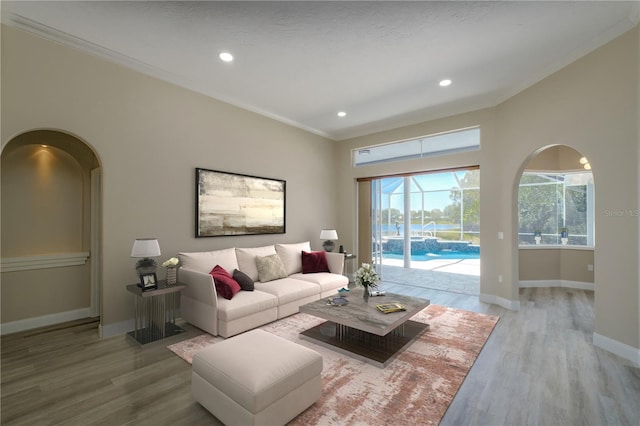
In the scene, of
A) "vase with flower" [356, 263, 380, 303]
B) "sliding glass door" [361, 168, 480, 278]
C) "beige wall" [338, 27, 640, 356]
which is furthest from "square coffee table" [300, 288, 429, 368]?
"sliding glass door" [361, 168, 480, 278]

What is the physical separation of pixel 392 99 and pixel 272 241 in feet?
10.5

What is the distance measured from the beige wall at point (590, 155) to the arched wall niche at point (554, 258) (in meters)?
1.65

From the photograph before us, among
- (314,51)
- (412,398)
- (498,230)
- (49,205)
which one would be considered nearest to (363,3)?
(314,51)

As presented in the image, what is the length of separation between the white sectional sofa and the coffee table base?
0.61m

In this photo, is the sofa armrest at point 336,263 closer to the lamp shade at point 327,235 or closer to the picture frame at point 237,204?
the lamp shade at point 327,235

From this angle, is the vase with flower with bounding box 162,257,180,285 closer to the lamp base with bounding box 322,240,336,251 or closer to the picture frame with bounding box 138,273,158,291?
the picture frame with bounding box 138,273,158,291

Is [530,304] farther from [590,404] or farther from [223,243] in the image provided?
[223,243]

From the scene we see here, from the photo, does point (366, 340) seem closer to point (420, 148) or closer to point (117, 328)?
point (117, 328)

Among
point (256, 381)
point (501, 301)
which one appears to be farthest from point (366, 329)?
point (501, 301)

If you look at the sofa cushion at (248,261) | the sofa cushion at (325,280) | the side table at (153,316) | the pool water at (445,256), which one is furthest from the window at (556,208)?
the side table at (153,316)

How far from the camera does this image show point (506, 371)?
263 centimetres

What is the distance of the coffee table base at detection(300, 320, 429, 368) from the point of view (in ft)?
9.29

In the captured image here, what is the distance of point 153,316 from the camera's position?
354 centimetres

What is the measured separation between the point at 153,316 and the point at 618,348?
5166 mm
